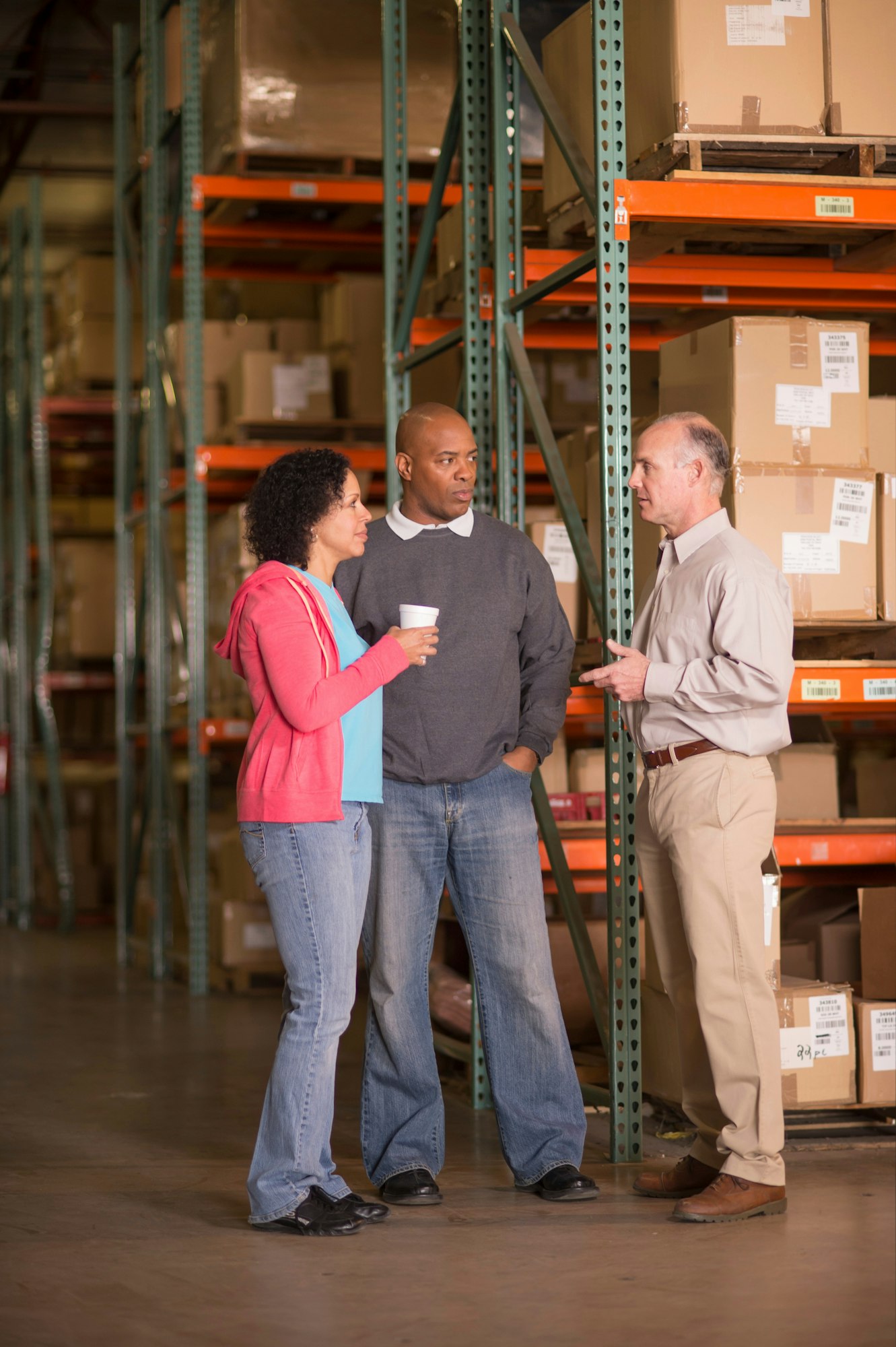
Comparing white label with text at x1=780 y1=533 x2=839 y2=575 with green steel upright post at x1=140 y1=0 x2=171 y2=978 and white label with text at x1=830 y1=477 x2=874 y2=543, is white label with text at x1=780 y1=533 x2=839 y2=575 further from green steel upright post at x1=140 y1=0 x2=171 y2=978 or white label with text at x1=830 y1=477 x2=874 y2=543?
green steel upright post at x1=140 y1=0 x2=171 y2=978

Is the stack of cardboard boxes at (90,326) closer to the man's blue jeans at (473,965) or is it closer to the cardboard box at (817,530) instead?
the cardboard box at (817,530)

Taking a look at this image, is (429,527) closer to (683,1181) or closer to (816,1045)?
(683,1181)

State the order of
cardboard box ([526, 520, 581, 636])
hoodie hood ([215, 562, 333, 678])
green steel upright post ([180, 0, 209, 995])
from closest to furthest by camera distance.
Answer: hoodie hood ([215, 562, 333, 678]) → cardboard box ([526, 520, 581, 636]) → green steel upright post ([180, 0, 209, 995])

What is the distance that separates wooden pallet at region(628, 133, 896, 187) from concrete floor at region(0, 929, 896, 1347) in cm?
306

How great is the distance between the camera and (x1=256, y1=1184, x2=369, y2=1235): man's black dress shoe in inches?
165

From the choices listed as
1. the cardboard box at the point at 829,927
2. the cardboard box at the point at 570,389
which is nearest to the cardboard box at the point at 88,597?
the cardboard box at the point at 570,389

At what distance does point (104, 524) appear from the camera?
52.3 ft

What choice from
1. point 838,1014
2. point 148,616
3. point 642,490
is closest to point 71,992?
point 148,616

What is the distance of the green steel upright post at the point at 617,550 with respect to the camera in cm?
490

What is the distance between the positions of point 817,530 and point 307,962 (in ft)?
7.46

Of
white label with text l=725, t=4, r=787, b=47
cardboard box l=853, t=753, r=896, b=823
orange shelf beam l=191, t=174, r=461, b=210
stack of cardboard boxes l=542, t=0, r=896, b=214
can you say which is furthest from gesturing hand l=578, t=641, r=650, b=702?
orange shelf beam l=191, t=174, r=461, b=210

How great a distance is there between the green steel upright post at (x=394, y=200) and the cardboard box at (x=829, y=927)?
7.68 feet

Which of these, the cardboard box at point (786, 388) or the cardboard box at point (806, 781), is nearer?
the cardboard box at point (786, 388)

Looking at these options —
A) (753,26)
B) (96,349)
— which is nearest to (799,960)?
(753,26)
